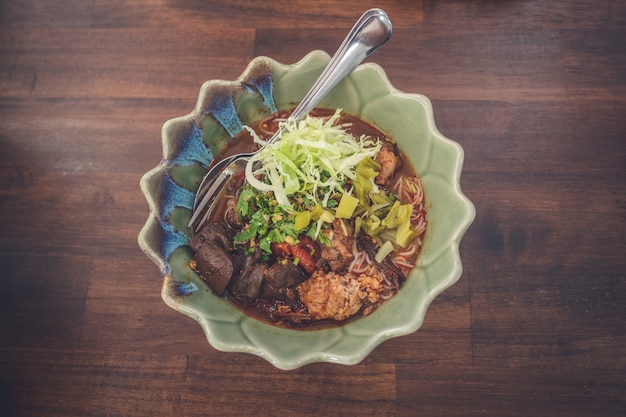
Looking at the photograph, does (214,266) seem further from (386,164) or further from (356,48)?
(356,48)

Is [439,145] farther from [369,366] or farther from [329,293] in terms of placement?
[369,366]

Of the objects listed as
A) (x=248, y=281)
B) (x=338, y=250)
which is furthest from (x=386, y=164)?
(x=248, y=281)

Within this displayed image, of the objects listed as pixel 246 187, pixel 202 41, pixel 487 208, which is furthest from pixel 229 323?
pixel 202 41

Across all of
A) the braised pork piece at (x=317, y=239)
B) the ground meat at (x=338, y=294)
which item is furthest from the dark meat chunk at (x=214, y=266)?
the ground meat at (x=338, y=294)

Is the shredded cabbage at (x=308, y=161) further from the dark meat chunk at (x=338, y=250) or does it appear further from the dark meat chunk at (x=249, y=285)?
the dark meat chunk at (x=249, y=285)

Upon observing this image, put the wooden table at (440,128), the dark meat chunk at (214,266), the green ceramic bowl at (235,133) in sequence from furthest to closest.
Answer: the wooden table at (440,128) < the dark meat chunk at (214,266) < the green ceramic bowl at (235,133)

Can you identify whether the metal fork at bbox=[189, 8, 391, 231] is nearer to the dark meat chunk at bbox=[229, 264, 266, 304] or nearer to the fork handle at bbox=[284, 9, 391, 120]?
the fork handle at bbox=[284, 9, 391, 120]
